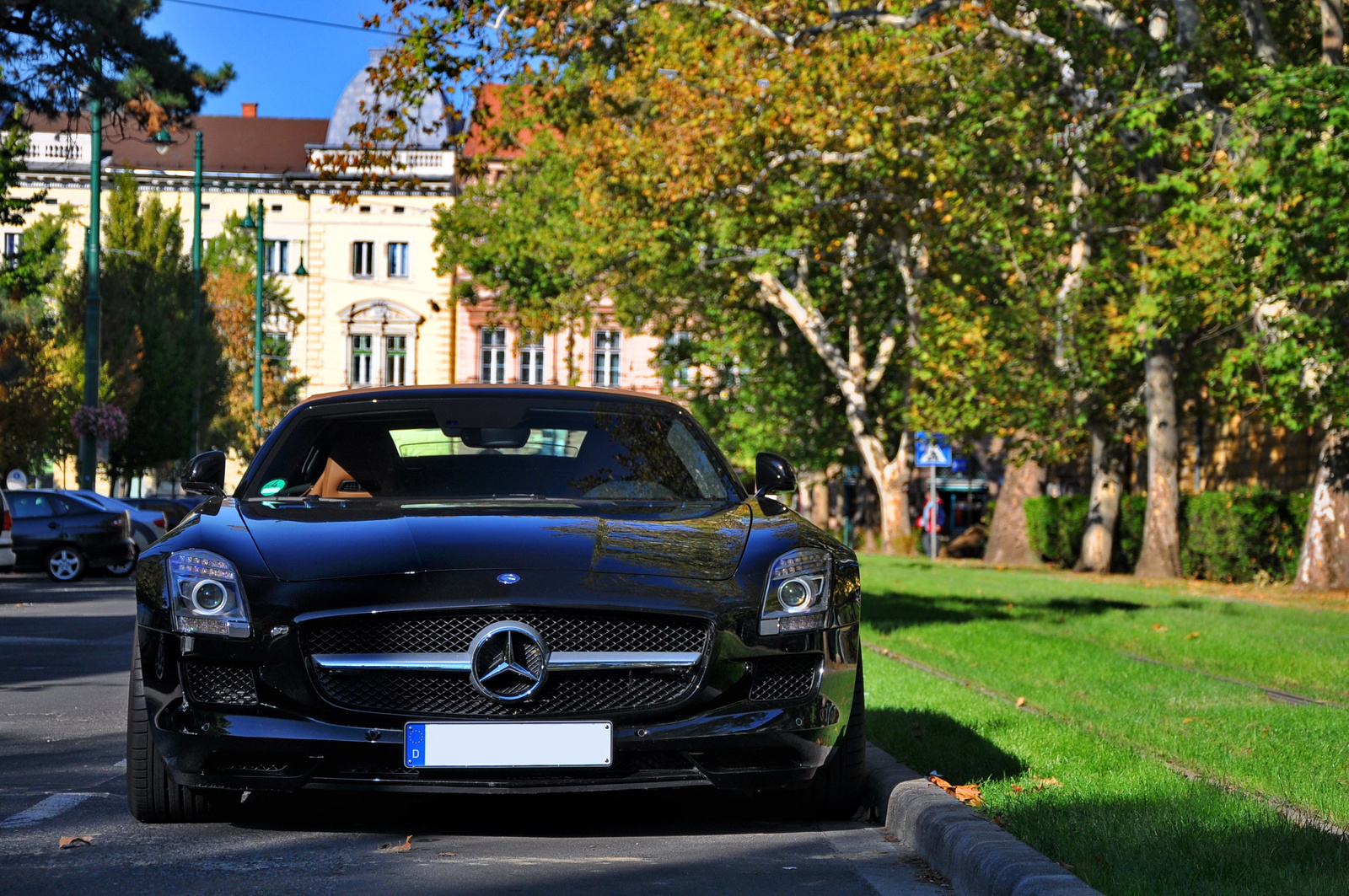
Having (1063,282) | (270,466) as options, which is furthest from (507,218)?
(270,466)

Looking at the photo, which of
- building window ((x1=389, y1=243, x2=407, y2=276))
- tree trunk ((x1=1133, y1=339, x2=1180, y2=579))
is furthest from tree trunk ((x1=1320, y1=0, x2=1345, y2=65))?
building window ((x1=389, y1=243, x2=407, y2=276))

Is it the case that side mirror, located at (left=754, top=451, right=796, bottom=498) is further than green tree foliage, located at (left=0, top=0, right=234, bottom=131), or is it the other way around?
green tree foliage, located at (left=0, top=0, right=234, bottom=131)

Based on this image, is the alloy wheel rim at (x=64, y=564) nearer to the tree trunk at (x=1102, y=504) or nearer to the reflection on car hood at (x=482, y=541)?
the tree trunk at (x=1102, y=504)

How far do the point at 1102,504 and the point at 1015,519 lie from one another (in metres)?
4.50

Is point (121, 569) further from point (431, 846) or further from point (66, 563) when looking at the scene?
point (431, 846)

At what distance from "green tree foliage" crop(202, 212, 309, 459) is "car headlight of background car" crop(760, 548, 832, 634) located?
55.5 meters

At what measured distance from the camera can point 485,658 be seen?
5.29 metres

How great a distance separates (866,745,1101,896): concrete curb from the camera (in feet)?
15.2

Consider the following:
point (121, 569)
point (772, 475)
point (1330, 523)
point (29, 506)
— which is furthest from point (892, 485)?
point (772, 475)

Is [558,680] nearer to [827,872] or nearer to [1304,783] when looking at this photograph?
[827,872]

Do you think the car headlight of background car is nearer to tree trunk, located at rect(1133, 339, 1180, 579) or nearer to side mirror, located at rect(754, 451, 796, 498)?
side mirror, located at rect(754, 451, 796, 498)

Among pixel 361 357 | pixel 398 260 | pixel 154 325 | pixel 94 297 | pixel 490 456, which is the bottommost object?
pixel 490 456

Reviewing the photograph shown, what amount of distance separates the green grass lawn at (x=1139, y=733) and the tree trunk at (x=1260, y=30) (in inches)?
277

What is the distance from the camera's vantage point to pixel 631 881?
505 cm
